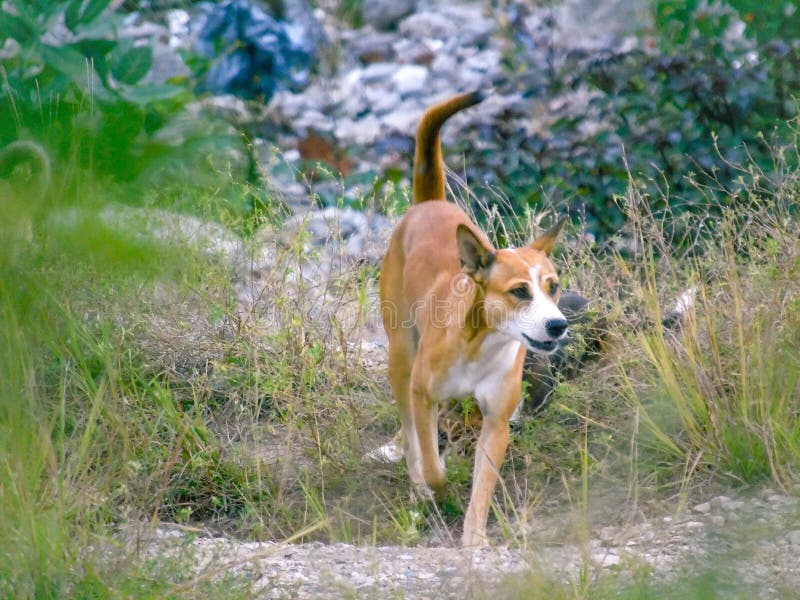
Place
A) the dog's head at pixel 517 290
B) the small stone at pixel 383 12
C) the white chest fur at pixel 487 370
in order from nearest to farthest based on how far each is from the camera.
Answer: the dog's head at pixel 517 290
the white chest fur at pixel 487 370
the small stone at pixel 383 12

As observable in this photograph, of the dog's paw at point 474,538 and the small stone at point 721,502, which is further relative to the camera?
the dog's paw at point 474,538

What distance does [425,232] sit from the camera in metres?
4.62

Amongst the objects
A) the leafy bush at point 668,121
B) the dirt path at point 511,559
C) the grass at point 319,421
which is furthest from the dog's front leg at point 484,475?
the leafy bush at point 668,121

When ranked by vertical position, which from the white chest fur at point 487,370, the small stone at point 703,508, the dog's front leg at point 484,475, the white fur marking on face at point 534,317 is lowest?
the dog's front leg at point 484,475

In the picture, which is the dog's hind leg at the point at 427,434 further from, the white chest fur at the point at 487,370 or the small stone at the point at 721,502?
the small stone at the point at 721,502

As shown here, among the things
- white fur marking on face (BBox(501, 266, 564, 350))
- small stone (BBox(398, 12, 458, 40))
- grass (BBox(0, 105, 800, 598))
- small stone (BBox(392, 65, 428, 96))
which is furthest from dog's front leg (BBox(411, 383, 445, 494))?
small stone (BBox(398, 12, 458, 40))

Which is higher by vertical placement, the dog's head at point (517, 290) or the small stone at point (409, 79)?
the dog's head at point (517, 290)

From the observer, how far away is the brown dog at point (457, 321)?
394 centimetres

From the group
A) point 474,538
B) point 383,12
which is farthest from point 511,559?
point 383,12

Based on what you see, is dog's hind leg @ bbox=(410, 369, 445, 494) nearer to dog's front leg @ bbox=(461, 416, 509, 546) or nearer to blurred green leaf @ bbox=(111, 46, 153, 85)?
dog's front leg @ bbox=(461, 416, 509, 546)

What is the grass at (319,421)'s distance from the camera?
292 cm

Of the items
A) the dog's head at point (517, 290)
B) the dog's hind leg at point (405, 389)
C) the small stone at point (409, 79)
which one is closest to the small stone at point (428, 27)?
the small stone at point (409, 79)

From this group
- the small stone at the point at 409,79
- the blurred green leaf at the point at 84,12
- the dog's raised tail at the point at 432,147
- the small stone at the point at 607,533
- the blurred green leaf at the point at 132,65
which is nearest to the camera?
the blurred green leaf at the point at 84,12

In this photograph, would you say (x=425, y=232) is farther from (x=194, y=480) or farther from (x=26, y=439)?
(x=26, y=439)
